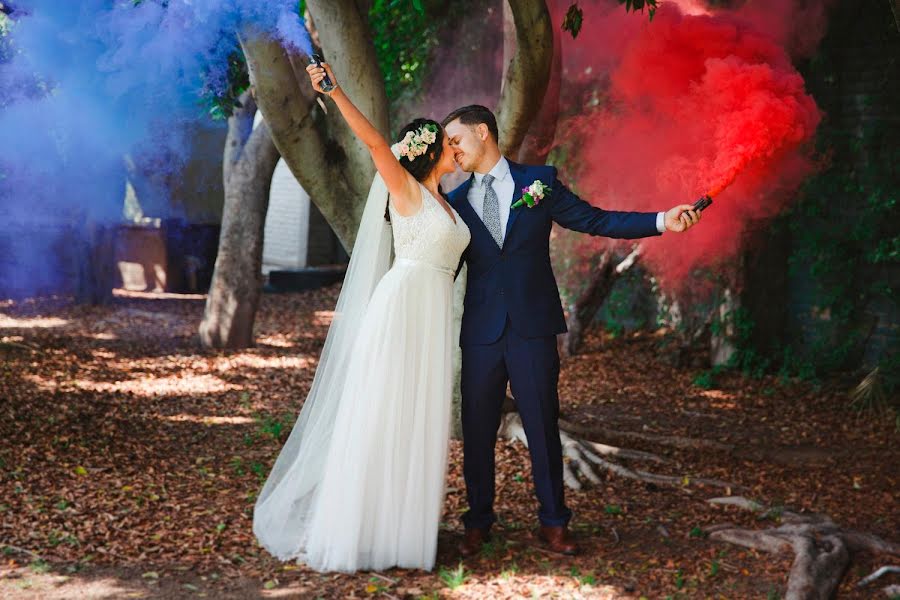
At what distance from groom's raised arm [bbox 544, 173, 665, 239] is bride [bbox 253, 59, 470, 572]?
0.54m

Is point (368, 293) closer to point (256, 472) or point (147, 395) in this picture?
point (256, 472)

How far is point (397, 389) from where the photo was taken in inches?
185

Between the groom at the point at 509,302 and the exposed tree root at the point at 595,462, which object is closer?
the groom at the point at 509,302

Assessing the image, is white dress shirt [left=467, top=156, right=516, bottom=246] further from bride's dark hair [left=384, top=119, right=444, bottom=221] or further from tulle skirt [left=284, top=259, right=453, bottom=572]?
tulle skirt [left=284, top=259, right=453, bottom=572]

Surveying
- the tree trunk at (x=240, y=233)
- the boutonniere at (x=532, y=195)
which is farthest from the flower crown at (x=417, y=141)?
the tree trunk at (x=240, y=233)

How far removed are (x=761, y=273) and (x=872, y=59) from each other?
2.48m

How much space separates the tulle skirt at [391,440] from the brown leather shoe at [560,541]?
688 millimetres

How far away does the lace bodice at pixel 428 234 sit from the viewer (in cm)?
472

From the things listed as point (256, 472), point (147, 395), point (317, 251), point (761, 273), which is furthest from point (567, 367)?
point (317, 251)

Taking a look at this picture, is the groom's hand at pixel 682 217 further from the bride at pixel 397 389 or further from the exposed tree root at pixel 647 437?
the exposed tree root at pixel 647 437

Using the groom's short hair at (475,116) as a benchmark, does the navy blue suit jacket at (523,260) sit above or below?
below

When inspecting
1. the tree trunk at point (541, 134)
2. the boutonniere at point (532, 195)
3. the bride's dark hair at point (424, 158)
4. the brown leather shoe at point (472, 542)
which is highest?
the tree trunk at point (541, 134)

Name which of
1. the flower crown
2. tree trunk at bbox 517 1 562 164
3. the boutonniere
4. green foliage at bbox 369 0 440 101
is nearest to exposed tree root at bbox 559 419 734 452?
tree trunk at bbox 517 1 562 164

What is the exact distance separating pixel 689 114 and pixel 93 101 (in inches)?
237
